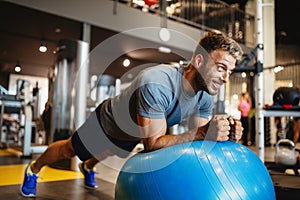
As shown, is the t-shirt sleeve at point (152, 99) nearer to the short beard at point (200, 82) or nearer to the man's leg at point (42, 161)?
the short beard at point (200, 82)

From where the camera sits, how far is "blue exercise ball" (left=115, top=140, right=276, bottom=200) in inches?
36.0

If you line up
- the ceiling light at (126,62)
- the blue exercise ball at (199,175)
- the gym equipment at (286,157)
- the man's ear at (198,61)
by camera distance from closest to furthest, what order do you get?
the blue exercise ball at (199,175) < the man's ear at (198,61) < the gym equipment at (286,157) < the ceiling light at (126,62)


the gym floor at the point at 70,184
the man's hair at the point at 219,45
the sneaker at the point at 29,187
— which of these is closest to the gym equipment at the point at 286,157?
the gym floor at the point at 70,184

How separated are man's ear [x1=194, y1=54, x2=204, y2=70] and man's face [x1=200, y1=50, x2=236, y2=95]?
0.03 m

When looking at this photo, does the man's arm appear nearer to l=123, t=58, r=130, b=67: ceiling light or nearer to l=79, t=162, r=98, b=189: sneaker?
l=79, t=162, r=98, b=189: sneaker

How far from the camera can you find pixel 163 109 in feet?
3.48

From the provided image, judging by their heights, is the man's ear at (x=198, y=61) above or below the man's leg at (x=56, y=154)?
above

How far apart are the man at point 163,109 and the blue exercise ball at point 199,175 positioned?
7 cm

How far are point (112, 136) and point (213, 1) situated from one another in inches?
255

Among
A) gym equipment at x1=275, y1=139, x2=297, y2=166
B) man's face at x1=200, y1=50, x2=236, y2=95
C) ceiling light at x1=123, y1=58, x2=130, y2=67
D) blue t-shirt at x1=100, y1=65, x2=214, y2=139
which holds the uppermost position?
ceiling light at x1=123, y1=58, x2=130, y2=67

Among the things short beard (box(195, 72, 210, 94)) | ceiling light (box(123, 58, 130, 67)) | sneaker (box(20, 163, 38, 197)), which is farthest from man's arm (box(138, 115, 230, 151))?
ceiling light (box(123, 58, 130, 67))

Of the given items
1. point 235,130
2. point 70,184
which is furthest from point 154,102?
point 70,184

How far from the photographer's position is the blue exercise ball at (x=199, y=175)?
914 millimetres

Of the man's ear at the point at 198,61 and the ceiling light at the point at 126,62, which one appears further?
the ceiling light at the point at 126,62
